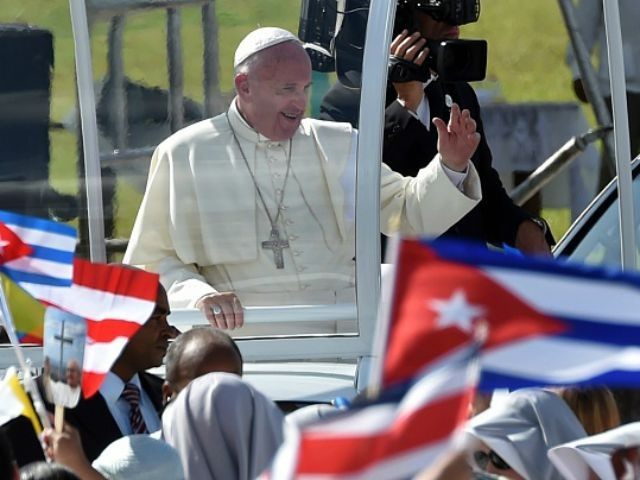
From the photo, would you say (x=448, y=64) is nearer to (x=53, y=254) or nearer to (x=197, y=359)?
→ (x=197, y=359)

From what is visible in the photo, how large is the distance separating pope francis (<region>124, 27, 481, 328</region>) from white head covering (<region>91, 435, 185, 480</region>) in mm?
1837

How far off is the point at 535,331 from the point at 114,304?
1.97 m

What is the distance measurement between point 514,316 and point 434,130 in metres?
3.90

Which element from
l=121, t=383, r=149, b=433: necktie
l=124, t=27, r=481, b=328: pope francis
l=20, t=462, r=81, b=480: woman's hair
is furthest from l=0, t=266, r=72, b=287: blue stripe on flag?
l=124, t=27, r=481, b=328: pope francis

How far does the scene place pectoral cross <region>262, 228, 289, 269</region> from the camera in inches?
242

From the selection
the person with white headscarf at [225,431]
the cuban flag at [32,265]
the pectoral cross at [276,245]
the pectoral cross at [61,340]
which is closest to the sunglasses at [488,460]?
the person with white headscarf at [225,431]

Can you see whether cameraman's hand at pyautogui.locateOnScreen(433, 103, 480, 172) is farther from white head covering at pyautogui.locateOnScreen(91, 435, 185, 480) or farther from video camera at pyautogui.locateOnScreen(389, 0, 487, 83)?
white head covering at pyautogui.locateOnScreen(91, 435, 185, 480)

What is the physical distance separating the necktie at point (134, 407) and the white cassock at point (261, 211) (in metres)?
0.78

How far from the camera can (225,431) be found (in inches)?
166

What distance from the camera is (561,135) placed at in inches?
297

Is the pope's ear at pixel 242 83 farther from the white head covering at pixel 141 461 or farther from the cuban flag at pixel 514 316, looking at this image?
the cuban flag at pixel 514 316

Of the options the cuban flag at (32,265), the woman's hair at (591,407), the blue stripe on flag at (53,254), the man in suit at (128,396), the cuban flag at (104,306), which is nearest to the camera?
the cuban flag at (104,306)

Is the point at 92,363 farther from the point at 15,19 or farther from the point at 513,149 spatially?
the point at 513,149

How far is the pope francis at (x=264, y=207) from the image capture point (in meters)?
6.09
